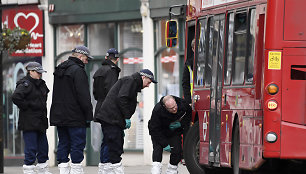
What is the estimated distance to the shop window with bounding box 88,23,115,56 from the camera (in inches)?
903

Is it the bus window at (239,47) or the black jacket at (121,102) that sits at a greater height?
the bus window at (239,47)

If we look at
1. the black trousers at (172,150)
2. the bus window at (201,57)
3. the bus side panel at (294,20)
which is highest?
the bus side panel at (294,20)

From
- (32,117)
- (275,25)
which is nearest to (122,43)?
(32,117)

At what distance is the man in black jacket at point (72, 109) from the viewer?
13.8m

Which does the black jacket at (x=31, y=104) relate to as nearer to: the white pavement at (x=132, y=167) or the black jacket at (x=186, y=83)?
the black jacket at (x=186, y=83)

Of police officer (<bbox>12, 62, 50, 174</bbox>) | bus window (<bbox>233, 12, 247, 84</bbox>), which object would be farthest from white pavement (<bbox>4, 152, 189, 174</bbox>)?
bus window (<bbox>233, 12, 247, 84</bbox>)

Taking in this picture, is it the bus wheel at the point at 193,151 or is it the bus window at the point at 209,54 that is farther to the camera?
the bus wheel at the point at 193,151

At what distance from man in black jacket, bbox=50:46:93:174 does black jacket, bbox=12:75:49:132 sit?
0.81 meters

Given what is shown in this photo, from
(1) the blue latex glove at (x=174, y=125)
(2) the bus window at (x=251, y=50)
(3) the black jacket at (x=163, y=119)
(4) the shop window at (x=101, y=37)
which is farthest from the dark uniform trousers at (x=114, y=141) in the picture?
(4) the shop window at (x=101, y=37)

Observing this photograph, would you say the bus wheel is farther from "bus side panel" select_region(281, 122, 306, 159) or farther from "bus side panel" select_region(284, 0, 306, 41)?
"bus side panel" select_region(284, 0, 306, 41)

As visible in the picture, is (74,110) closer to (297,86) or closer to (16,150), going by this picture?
(297,86)

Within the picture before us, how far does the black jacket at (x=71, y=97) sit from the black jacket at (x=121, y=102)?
1.07 feet

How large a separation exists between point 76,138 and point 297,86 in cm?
406

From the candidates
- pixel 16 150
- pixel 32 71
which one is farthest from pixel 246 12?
pixel 16 150
